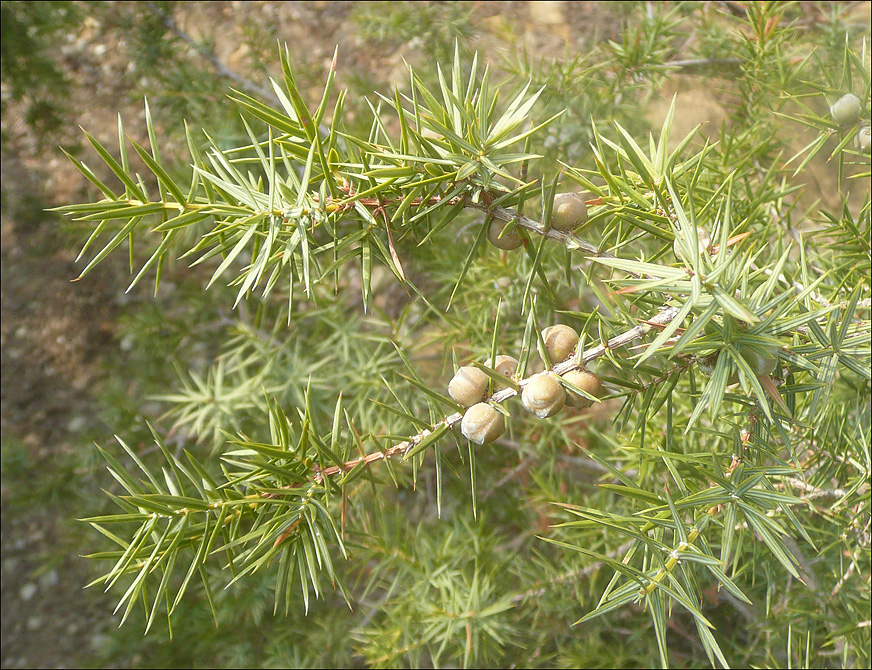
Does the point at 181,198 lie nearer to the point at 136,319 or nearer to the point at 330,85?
the point at 330,85

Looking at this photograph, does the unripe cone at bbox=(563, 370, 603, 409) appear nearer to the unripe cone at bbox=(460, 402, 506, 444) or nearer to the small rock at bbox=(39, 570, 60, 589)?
the unripe cone at bbox=(460, 402, 506, 444)

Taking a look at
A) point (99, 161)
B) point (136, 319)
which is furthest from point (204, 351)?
point (99, 161)

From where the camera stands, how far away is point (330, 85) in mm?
361

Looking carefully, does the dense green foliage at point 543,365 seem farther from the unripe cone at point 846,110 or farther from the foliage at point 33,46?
the foliage at point 33,46

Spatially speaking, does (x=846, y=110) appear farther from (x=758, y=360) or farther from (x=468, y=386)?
(x=468, y=386)

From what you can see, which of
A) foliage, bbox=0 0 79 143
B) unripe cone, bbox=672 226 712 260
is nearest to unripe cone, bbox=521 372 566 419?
unripe cone, bbox=672 226 712 260

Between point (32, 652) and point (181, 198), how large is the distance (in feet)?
5.69

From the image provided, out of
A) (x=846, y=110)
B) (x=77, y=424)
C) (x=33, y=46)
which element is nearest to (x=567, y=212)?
(x=846, y=110)

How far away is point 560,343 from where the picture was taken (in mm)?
376

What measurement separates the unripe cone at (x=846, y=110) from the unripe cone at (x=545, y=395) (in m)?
0.28

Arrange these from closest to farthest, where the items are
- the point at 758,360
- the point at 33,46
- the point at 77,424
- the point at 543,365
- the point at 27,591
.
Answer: the point at 758,360
the point at 543,365
the point at 33,46
the point at 27,591
the point at 77,424

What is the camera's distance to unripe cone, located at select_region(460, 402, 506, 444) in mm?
350

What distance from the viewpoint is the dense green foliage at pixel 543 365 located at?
1.15ft

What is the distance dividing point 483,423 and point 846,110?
0.32 m
